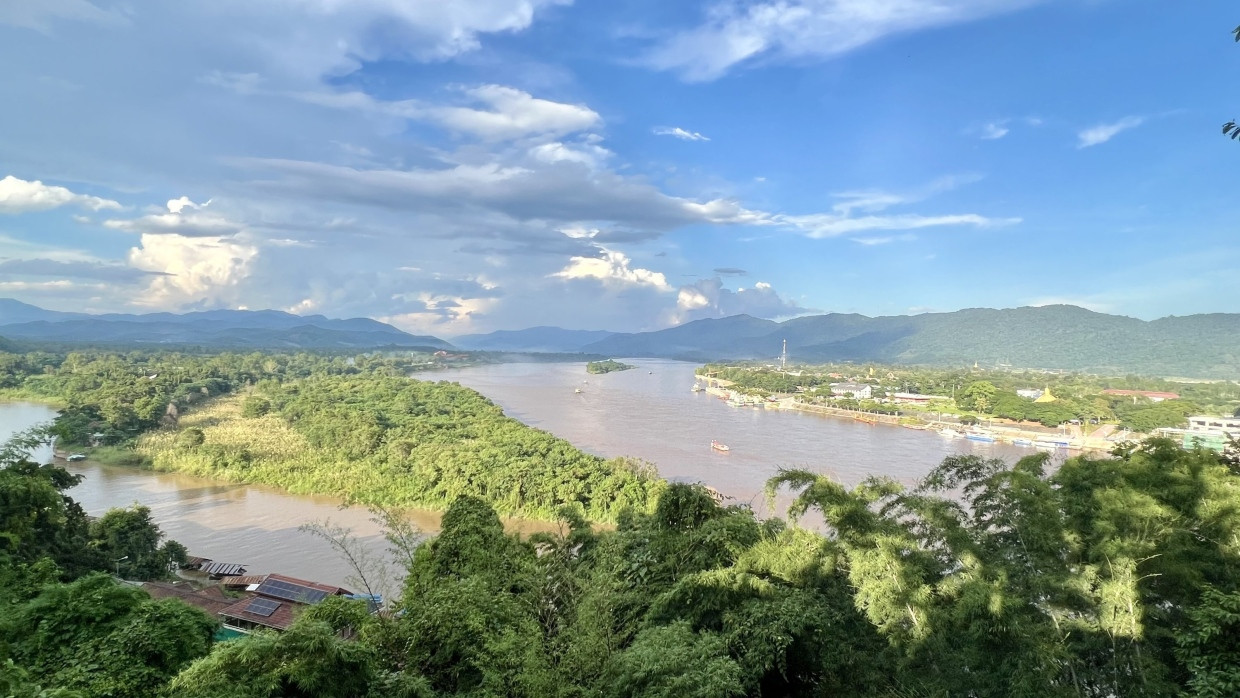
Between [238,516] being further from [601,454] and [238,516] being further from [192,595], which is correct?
[601,454]

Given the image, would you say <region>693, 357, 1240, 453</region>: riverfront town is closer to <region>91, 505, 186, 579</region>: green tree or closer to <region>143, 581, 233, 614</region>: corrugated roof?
<region>143, 581, 233, 614</region>: corrugated roof

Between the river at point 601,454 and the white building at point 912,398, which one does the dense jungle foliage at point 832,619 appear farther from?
the white building at point 912,398

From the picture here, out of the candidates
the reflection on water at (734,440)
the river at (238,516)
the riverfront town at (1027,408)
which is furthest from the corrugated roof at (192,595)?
the riverfront town at (1027,408)

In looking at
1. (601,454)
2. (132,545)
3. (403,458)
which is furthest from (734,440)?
(132,545)

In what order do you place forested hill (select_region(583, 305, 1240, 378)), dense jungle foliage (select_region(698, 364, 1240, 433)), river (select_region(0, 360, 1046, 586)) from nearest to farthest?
river (select_region(0, 360, 1046, 586)), dense jungle foliage (select_region(698, 364, 1240, 433)), forested hill (select_region(583, 305, 1240, 378))

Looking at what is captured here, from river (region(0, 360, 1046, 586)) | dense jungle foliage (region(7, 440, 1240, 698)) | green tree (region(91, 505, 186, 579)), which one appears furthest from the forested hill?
green tree (region(91, 505, 186, 579))
